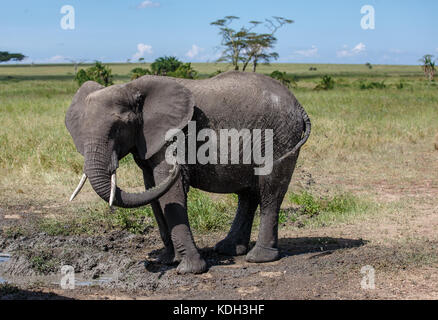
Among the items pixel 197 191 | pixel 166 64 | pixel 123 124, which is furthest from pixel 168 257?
pixel 166 64

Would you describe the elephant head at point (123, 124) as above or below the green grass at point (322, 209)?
above

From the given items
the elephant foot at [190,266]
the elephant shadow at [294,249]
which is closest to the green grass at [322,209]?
the elephant shadow at [294,249]

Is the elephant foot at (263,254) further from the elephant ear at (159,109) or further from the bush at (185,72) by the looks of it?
the bush at (185,72)

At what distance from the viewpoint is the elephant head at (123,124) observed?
536 centimetres

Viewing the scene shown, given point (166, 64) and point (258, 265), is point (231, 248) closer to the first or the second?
point (258, 265)

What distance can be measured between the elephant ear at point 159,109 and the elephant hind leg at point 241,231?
1.42m

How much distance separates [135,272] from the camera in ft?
20.0

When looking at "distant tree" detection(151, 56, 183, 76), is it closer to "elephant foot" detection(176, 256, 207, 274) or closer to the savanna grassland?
the savanna grassland

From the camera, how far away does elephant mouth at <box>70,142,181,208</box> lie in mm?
5316

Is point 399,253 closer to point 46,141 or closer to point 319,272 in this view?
point 319,272

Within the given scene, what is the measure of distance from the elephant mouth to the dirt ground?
86cm

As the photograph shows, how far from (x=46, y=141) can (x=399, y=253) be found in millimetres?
8736

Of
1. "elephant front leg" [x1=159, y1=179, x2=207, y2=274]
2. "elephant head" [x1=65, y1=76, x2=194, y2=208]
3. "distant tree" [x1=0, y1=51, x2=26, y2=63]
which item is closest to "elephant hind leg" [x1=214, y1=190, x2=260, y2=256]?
"elephant front leg" [x1=159, y1=179, x2=207, y2=274]

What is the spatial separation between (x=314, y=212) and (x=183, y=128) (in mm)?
3373
